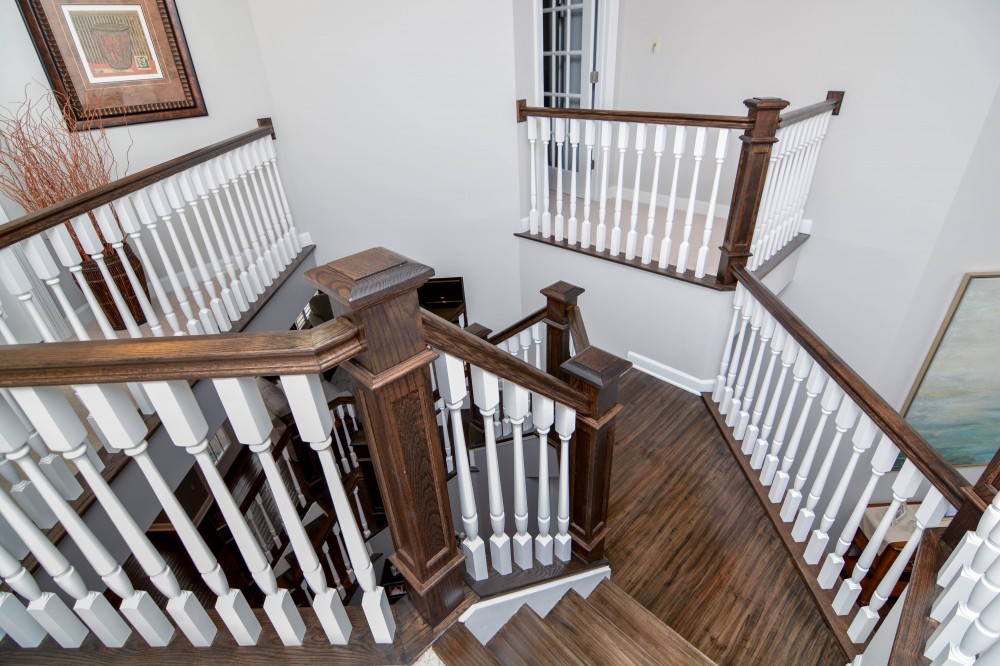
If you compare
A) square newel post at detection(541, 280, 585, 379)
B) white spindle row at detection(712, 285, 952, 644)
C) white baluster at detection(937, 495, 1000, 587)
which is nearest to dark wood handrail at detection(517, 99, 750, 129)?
white spindle row at detection(712, 285, 952, 644)

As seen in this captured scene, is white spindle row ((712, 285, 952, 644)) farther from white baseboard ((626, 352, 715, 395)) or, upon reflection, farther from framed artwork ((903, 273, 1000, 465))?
framed artwork ((903, 273, 1000, 465))

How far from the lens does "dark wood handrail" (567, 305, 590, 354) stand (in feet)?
7.06

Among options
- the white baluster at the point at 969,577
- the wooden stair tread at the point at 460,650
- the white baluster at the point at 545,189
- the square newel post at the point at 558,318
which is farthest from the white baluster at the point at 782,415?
the white baluster at the point at 545,189

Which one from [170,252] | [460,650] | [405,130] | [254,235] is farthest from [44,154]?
[460,650]

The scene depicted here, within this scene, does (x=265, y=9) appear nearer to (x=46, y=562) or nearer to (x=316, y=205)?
(x=316, y=205)

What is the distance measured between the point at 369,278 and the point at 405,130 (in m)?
3.37

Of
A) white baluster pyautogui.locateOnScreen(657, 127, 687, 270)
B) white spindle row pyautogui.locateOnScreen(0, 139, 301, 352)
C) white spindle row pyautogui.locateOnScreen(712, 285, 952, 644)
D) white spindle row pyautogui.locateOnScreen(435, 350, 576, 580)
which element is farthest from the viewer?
white baluster pyautogui.locateOnScreen(657, 127, 687, 270)

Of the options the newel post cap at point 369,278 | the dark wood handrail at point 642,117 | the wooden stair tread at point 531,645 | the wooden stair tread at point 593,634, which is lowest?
the wooden stair tread at point 593,634

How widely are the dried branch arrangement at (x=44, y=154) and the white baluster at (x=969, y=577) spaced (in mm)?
3889

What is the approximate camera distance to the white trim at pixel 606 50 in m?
4.07

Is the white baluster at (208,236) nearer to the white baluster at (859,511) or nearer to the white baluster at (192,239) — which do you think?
the white baluster at (192,239)

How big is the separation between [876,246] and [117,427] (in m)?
4.07

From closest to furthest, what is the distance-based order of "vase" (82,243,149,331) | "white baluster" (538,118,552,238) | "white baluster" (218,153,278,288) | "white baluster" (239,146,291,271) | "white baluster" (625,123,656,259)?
"white baluster" (625,123,656,259) < "vase" (82,243,149,331) < "white baluster" (218,153,278,288) < "white baluster" (239,146,291,271) < "white baluster" (538,118,552,238)

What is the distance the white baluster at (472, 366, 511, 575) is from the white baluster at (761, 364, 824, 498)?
45.7 inches
